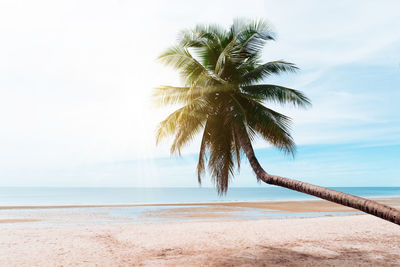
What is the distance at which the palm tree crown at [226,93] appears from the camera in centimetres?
908

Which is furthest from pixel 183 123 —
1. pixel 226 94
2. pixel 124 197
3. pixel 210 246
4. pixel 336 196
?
pixel 124 197

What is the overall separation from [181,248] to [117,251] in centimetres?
203

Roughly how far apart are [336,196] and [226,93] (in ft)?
15.0

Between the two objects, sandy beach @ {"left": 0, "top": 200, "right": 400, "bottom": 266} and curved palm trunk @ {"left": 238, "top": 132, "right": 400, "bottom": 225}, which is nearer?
curved palm trunk @ {"left": 238, "top": 132, "right": 400, "bottom": 225}

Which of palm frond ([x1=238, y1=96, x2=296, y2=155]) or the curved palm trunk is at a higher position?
palm frond ([x1=238, y1=96, x2=296, y2=155])

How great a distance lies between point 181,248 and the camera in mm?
10391

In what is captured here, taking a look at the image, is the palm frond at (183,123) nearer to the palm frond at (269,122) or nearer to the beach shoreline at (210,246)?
the palm frond at (269,122)

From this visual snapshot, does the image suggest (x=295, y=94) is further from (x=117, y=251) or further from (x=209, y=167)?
(x=117, y=251)

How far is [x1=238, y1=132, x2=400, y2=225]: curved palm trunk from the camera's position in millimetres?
5000

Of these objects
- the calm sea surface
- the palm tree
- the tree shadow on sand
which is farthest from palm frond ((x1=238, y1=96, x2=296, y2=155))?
the calm sea surface

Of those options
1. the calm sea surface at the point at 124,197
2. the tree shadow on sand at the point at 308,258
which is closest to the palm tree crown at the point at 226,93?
the tree shadow on sand at the point at 308,258

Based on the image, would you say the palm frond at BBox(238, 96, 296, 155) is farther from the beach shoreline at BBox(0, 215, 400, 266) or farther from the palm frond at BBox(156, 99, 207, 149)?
the beach shoreline at BBox(0, 215, 400, 266)

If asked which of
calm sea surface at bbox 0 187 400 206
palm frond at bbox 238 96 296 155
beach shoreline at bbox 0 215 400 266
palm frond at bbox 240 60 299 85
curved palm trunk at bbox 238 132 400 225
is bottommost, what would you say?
calm sea surface at bbox 0 187 400 206

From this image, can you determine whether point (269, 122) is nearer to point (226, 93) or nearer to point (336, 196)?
point (226, 93)
